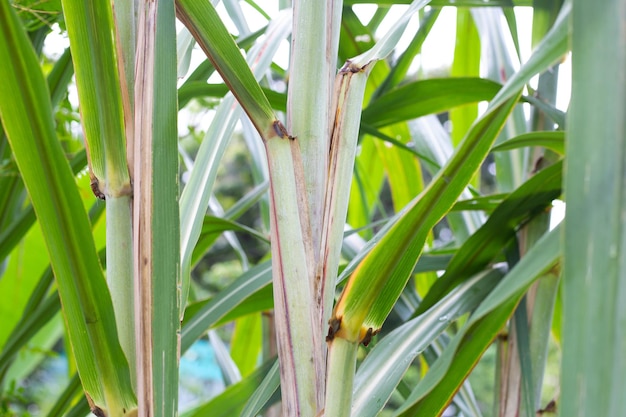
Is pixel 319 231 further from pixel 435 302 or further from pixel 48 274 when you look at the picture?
pixel 48 274

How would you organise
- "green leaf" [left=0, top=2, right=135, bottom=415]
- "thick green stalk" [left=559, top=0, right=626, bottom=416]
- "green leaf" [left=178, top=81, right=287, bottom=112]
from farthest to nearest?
1. "green leaf" [left=178, top=81, right=287, bottom=112]
2. "green leaf" [left=0, top=2, right=135, bottom=415]
3. "thick green stalk" [left=559, top=0, right=626, bottom=416]

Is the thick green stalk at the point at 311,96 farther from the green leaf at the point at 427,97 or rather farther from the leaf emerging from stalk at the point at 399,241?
the green leaf at the point at 427,97

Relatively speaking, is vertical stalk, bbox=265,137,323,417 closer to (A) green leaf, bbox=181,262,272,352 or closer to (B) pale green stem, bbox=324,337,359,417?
(B) pale green stem, bbox=324,337,359,417

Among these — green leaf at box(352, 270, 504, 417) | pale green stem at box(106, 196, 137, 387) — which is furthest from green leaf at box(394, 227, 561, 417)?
pale green stem at box(106, 196, 137, 387)

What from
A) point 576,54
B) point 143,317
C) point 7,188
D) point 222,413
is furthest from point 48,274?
point 576,54

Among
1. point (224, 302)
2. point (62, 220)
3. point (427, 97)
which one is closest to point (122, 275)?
point (62, 220)

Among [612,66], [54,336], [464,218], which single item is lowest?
[612,66]
